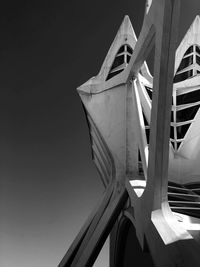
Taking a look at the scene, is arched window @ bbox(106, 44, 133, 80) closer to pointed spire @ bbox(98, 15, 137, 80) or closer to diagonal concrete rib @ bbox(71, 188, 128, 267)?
pointed spire @ bbox(98, 15, 137, 80)

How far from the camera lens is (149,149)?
6508 millimetres

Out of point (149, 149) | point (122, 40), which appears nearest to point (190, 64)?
point (122, 40)

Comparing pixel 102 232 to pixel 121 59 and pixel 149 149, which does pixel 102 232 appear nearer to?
pixel 149 149

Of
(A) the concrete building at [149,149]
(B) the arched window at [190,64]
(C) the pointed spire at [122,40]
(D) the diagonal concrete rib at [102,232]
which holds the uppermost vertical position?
(C) the pointed spire at [122,40]

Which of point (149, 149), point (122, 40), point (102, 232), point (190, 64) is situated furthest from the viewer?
point (190, 64)

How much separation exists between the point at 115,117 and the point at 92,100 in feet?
9.14

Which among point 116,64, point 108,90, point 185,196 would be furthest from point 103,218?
point 116,64

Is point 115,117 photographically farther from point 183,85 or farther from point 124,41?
point 124,41

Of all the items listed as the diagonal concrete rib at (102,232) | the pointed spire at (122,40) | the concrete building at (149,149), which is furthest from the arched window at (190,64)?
the diagonal concrete rib at (102,232)

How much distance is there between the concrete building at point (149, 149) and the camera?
5832 mm

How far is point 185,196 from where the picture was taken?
10.3 meters

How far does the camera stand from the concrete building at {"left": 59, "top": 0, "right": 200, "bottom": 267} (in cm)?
583

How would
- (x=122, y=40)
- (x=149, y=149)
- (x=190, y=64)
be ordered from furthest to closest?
1. (x=190, y=64)
2. (x=122, y=40)
3. (x=149, y=149)

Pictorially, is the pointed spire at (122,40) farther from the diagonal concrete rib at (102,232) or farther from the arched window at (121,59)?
the diagonal concrete rib at (102,232)
